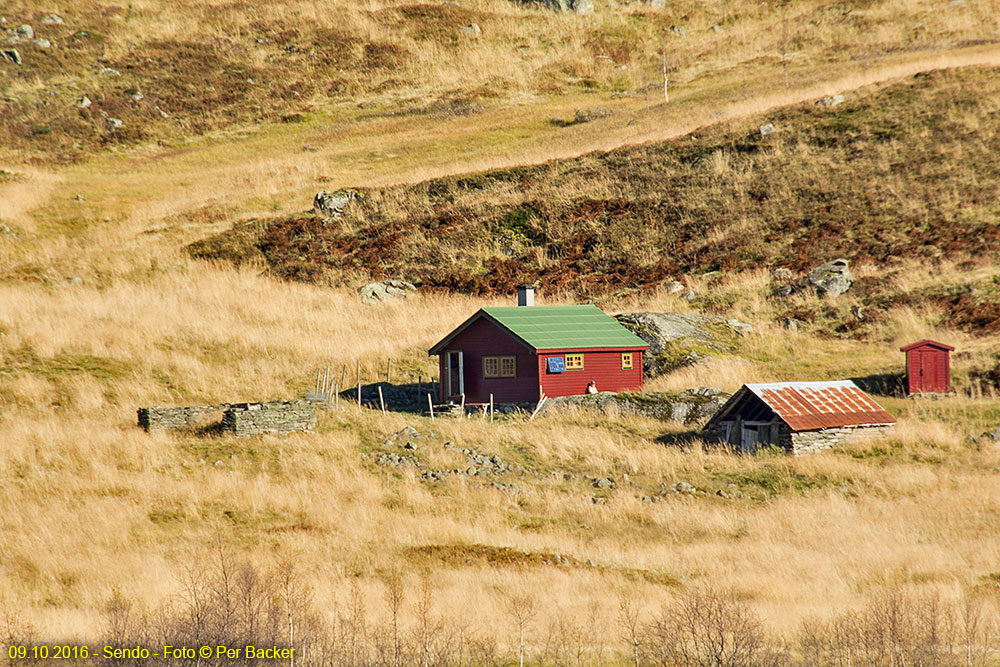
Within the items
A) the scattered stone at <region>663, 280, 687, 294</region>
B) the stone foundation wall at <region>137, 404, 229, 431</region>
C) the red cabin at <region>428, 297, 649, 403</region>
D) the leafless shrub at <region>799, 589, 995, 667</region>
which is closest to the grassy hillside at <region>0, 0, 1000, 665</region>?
the leafless shrub at <region>799, 589, 995, 667</region>

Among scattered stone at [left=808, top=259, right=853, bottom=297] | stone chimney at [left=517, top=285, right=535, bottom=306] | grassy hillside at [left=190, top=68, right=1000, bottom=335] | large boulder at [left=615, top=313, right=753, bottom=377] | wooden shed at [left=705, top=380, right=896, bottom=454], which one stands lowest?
wooden shed at [left=705, top=380, right=896, bottom=454]

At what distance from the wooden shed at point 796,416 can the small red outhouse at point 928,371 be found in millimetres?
3638

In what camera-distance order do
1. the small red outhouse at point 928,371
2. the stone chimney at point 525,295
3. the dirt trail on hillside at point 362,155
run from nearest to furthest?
the small red outhouse at point 928,371 < the stone chimney at point 525,295 < the dirt trail on hillside at point 362,155

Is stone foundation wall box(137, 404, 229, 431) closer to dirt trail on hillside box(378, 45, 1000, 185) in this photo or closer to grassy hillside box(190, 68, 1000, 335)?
grassy hillside box(190, 68, 1000, 335)

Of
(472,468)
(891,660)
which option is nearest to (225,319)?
(472,468)

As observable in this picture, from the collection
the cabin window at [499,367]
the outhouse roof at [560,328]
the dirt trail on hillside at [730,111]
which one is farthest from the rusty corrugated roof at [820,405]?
the dirt trail on hillside at [730,111]

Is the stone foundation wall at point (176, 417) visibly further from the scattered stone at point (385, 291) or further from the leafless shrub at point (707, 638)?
the scattered stone at point (385, 291)

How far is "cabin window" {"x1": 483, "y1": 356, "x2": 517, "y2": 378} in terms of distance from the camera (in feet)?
118

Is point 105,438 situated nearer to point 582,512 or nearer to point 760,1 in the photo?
point 582,512

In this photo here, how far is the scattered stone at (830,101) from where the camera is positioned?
62.4 meters

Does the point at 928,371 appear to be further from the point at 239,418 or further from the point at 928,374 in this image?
the point at 239,418

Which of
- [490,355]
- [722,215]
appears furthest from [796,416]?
[722,215]

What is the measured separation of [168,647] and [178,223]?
4509cm

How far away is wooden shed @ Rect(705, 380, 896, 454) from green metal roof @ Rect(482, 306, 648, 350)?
7109 mm
